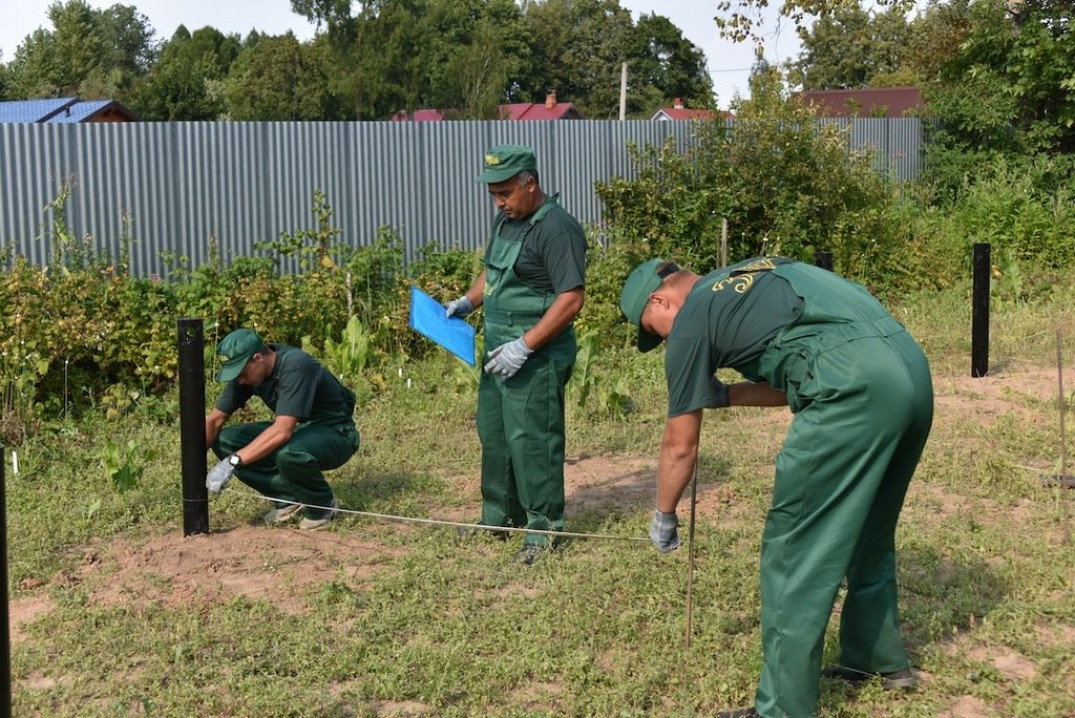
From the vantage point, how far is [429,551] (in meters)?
5.80

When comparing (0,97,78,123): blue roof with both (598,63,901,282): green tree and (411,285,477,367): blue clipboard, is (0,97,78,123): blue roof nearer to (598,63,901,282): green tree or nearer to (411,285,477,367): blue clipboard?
(598,63,901,282): green tree

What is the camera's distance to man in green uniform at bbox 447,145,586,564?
18.1 ft

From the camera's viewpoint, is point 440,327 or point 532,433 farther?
point 440,327

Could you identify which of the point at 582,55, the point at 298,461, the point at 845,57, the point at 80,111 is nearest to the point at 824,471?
the point at 298,461

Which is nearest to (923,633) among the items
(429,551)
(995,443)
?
(429,551)

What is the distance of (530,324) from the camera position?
569cm

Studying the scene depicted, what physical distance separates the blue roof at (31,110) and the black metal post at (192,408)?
2042cm

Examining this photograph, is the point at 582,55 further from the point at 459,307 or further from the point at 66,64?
the point at 459,307

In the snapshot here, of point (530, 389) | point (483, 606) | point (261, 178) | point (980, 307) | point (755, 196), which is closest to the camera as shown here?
point (483, 606)

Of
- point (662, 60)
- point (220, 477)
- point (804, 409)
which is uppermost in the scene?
point (662, 60)

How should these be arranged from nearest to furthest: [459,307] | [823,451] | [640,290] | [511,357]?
[823,451] → [640,290] → [511,357] → [459,307]

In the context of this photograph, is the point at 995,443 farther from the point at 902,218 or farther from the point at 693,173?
the point at 902,218

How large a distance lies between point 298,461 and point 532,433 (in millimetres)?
1175

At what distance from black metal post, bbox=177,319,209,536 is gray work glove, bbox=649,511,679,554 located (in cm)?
259
